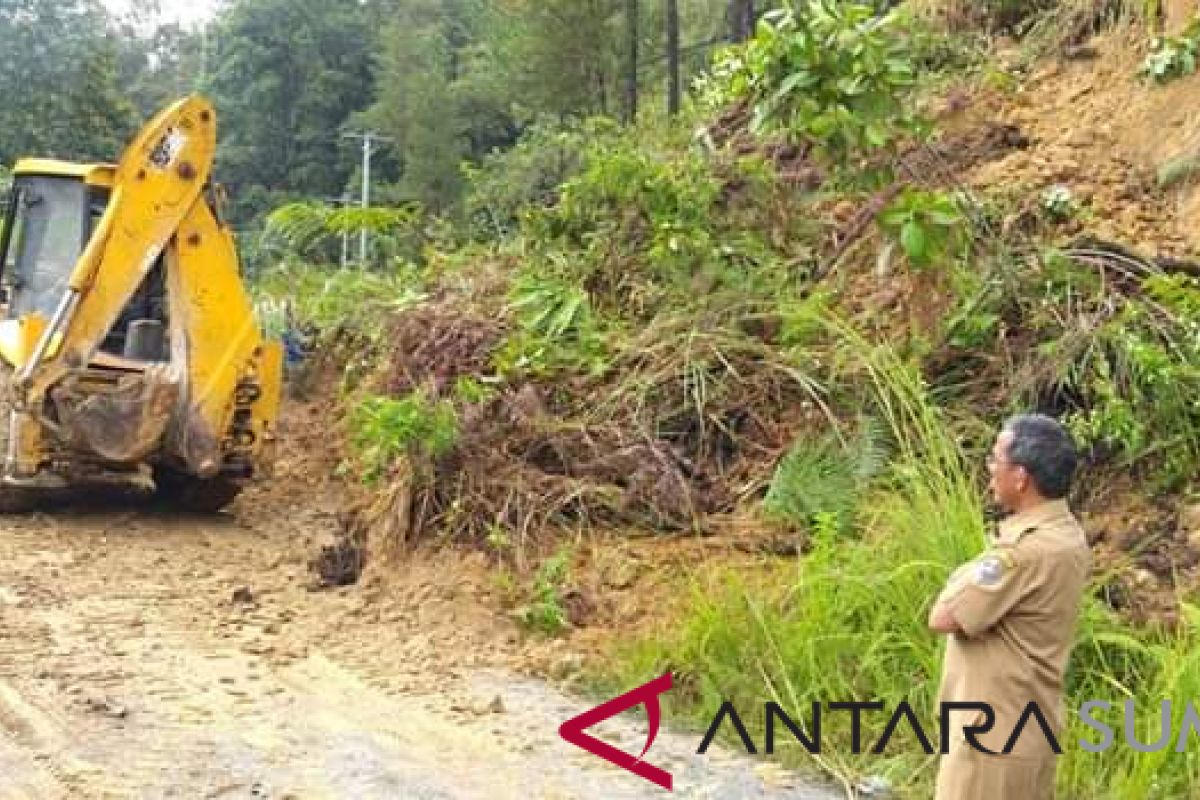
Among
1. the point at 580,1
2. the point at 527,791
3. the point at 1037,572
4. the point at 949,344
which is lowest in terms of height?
the point at 527,791

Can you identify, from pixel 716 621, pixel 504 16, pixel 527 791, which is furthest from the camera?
pixel 504 16

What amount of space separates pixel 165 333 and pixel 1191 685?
23.4 feet

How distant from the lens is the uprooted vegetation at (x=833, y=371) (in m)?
6.07

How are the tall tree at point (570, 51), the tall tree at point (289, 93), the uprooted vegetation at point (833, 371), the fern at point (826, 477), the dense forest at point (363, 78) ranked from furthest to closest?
the tall tree at point (289, 93) < the dense forest at point (363, 78) < the tall tree at point (570, 51) < the fern at point (826, 477) < the uprooted vegetation at point (833, 371)

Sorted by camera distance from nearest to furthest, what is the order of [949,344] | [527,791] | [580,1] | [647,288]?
[527,791], [949,344], [647,288], [580,1]

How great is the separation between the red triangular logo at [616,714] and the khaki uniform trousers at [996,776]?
5.52 ft

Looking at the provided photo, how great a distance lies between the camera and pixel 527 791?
16.5 feet

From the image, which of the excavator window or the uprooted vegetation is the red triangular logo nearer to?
the uprooted vegetation

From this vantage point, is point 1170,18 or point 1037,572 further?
point 1170,18

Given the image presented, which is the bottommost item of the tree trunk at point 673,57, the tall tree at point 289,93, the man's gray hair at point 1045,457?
the man's gray hair at point 1045,457

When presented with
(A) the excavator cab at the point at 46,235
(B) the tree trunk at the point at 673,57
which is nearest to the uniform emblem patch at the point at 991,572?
(A) the excavator cab at the point at 46,235

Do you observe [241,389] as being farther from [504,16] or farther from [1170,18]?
[504,16]

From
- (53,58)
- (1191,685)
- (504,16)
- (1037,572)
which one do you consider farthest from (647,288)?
(53,58)

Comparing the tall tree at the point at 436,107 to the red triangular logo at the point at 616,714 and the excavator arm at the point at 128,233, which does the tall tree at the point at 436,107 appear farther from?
the red triangular logo at the point at 616,714
